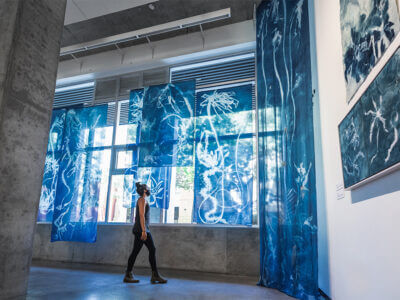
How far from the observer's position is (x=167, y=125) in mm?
5738

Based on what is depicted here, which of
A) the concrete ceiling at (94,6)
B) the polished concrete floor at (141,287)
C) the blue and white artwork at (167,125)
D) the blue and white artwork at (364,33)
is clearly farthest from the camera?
the blue and white artwork at (167,125)

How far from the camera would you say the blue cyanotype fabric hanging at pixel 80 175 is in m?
5.84

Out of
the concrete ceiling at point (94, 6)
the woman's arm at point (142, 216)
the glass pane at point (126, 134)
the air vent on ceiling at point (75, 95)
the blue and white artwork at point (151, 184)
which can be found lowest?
the woman's arm at point (142, 216)

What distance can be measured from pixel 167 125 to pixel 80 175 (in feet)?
7.13

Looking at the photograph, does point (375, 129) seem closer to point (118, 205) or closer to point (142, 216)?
point (142, 216)

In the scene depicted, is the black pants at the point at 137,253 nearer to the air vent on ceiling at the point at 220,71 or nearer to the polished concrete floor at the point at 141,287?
the polished concrete floor at the point at 141,287

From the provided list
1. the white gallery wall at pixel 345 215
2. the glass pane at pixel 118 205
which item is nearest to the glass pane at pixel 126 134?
the glass pane at pixel 118 205

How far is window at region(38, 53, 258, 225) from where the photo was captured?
504 centimetres

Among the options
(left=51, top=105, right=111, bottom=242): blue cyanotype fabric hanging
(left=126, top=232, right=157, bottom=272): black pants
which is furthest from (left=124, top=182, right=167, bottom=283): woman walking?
(left=51, top=105, right=111, bottom=242): blue cyanotype fabric hanging

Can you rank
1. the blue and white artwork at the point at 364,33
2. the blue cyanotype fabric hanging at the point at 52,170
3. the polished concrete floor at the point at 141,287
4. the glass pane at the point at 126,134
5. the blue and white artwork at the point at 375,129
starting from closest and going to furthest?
the blue and white artwork at the point at 375,129, the blue and white artwork at the point at 364,33, the polished concrete floor at the point at 141,287, the glass pane at the point at 126,134, the blue cyanotype fabric hanging at the point at 52,170

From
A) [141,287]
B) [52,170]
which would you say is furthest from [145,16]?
[141,287]

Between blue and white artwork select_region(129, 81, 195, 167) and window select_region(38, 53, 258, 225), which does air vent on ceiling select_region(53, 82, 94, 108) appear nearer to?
window select_region(38, 53, 258, 225)

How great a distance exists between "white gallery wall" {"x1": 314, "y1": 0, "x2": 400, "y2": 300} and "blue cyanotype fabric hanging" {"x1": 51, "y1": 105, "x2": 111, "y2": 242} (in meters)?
4.38

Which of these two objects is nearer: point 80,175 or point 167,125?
point 167,125
